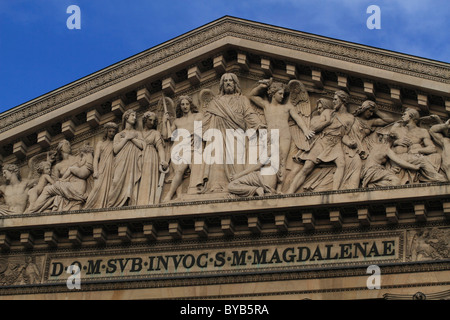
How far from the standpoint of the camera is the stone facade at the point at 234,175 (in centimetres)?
3044

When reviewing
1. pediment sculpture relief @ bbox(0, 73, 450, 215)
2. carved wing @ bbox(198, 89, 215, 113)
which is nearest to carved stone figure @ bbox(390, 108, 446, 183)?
pediment sculpture relief @ bbox(0, 73, 450, 215)

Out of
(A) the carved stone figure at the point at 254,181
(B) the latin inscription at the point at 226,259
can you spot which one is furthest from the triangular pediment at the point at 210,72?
(B) the latin inscription at the point at 226,259

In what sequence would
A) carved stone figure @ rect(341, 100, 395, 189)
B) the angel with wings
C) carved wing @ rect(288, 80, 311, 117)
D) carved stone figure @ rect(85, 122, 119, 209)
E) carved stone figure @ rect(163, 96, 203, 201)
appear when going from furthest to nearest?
carved stone figure @ rect(85, 122, 119, 209), carved wing @ rect(288, 80, 311, 117), carved stone figure @ rect(163, 96, 203, 201), the angel with wings, carved stone figure @ rect(341, 100, 395, 189)

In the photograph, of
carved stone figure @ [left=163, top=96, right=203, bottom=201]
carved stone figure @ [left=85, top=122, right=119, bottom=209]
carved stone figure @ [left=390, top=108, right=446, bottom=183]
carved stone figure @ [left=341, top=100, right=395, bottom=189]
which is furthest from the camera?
carved stone figure @ [left=85, top=122, right=119, bottom=209]

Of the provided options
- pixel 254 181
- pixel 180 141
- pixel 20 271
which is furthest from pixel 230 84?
pixel 20 271

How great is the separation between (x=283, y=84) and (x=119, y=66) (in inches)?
154

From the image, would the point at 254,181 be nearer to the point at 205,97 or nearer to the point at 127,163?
the point at 205,97

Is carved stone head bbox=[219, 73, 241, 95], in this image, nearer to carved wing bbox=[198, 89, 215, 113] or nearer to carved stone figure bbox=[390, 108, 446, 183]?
carved wing bbox=[198, 89, 215, 113]

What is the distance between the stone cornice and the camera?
3197 centimetres

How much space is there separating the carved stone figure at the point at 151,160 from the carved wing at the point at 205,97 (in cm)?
111

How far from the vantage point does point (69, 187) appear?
33125 mm

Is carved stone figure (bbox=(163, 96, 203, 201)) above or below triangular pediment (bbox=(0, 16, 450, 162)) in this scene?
below

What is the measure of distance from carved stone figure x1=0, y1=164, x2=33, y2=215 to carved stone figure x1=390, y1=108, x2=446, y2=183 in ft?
28.5

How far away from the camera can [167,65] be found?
33.4 metres
